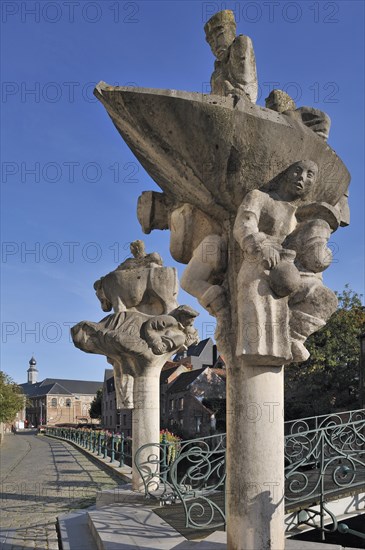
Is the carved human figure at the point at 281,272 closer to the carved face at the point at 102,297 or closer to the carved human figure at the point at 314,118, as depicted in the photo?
the carved human figure at the point at 314,118

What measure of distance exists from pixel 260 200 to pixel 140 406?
6.47 metres

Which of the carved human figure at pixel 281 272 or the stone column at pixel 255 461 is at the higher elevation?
the carved human figure at pixel 281 272

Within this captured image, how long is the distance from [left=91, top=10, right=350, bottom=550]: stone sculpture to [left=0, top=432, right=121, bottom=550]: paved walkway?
4271 mm

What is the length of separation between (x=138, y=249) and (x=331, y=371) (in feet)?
88.0

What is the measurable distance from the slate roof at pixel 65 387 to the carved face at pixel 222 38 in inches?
4908

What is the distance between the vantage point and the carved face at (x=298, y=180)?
4.14 metres

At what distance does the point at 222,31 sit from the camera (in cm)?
487

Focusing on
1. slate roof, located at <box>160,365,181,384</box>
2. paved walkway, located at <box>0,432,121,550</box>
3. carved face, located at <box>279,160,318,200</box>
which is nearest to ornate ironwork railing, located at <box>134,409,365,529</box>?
paved walkway, located at <box>0,432,121,550</box>

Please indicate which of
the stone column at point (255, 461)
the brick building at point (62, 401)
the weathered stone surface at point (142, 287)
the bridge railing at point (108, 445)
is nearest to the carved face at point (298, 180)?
the stone column at point (255, 461)

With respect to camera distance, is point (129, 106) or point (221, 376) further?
point (221, 376)

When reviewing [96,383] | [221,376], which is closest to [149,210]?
[221,376]

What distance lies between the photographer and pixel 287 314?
4.04 metres

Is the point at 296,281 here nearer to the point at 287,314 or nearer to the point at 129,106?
the point at 287,314

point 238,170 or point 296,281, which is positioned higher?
Answer: point 238,170
